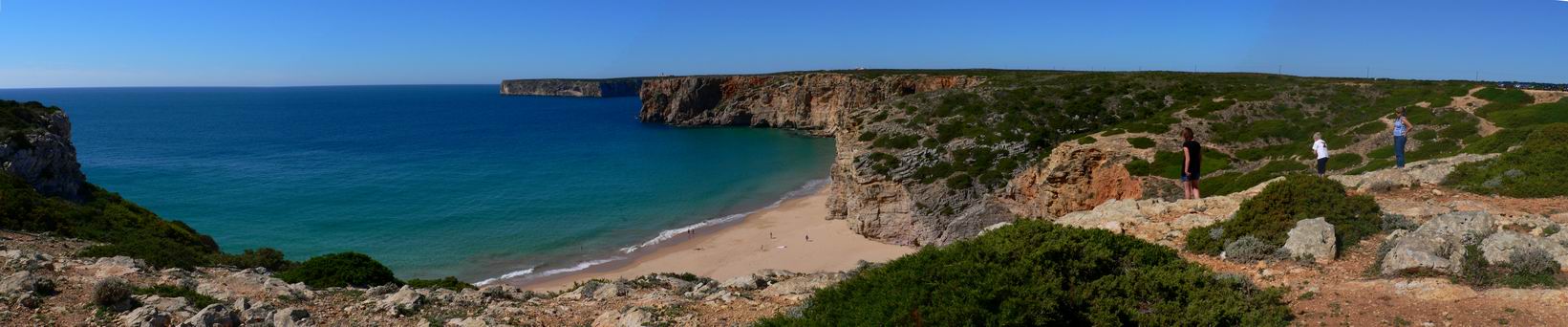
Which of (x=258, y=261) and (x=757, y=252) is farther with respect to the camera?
(x=757, y=252)

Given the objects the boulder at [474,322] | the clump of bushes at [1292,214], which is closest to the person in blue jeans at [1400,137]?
the clump of bushes at [1292,214]

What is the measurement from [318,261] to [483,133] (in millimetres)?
83630

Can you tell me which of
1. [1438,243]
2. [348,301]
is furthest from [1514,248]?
[348,301]

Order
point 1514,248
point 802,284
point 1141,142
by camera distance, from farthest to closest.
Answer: point 1141,142, point 802,284, point 1514,248

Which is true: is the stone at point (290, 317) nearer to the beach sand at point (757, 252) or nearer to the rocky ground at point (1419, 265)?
the rocky ground at point (1419, 265)

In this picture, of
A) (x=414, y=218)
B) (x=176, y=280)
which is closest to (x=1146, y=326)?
(x=176, y=280)

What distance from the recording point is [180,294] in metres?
10.2

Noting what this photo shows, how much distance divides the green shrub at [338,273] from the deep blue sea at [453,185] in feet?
48.8

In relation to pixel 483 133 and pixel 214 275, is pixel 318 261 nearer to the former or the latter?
pixel 214 275

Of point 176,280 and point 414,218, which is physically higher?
point 176,280

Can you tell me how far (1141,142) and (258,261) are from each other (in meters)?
26.6

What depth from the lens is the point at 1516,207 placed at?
10.8m

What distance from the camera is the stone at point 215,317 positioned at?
333 inches

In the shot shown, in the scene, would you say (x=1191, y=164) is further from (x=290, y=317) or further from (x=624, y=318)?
(x=290, y=317)
